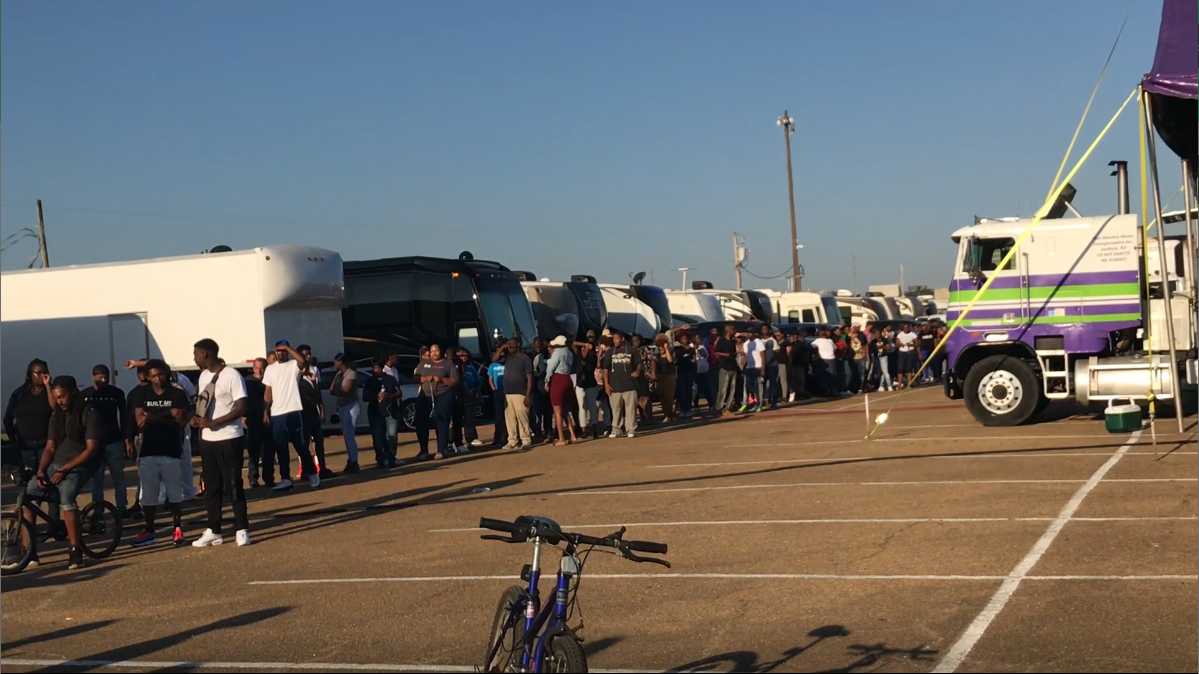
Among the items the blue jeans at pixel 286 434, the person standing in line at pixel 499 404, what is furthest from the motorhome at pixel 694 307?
the blue jeans at pixel 286 434

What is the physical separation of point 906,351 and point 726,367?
30.6ft

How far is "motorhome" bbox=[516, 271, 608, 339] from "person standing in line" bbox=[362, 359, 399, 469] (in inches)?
523

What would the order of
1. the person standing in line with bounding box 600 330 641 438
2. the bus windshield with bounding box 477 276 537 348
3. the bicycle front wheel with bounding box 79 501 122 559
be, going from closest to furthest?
the bicycle front wheel with bounding box 79 501 122 559 → the person standing in line with bounding box 600 330 641 438 → the bus windshield with bounding box 477 276 537 348

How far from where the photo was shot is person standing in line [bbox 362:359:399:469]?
18203 mm

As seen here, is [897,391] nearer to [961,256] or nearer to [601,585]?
[961,256]

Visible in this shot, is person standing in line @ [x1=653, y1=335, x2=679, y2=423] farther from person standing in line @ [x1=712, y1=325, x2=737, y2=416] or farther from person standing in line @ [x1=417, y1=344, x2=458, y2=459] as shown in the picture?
person standing in line @ [x1=417, y1=344, x2=458, y2=459]

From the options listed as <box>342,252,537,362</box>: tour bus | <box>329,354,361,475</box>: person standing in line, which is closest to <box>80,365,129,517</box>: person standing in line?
<box>329,354,361,475</box>: person standing in line

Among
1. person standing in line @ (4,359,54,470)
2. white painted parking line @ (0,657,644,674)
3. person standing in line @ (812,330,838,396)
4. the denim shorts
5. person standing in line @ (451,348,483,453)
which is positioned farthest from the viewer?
person standing in line @ (812,330,838,396)

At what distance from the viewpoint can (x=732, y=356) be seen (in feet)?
79.8

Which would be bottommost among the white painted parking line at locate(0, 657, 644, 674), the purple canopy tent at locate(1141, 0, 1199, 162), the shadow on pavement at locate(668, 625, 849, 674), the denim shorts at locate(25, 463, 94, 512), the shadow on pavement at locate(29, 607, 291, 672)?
the shadow on pavement at locate(668, 625, 849, 674)

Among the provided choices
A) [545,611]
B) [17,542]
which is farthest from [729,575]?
[17,542]

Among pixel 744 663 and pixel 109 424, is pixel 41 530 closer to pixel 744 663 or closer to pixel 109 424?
pixel 109 424

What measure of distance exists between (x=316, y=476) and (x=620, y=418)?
20.0 ft

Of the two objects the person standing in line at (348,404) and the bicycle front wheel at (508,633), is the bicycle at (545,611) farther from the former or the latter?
the person standing in line at (348,404)
